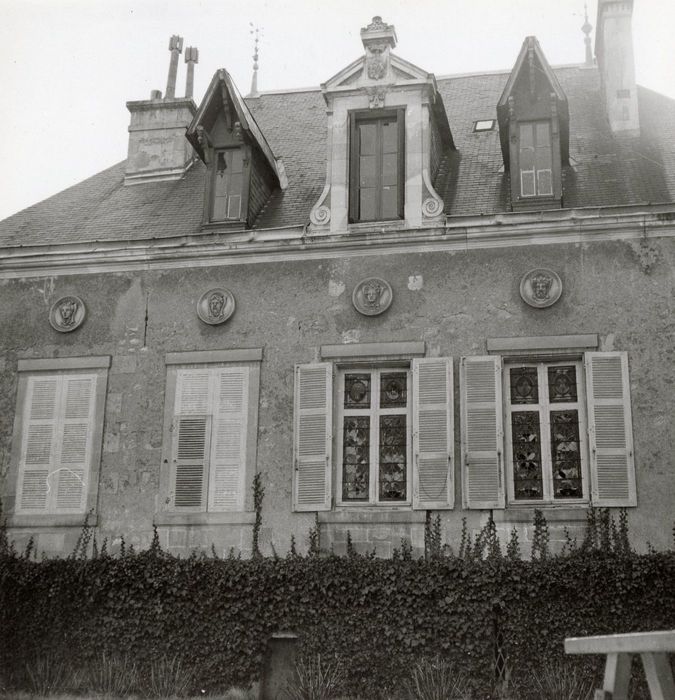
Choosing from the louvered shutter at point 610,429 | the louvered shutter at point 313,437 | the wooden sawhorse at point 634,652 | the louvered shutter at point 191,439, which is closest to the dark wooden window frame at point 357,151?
the louvered shutter at point 313,437

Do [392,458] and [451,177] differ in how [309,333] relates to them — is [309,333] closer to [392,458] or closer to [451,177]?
[392,458]

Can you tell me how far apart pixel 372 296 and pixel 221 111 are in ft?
11.2

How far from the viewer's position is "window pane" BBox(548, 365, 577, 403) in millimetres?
11453

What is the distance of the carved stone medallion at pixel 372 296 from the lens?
12.0 metres

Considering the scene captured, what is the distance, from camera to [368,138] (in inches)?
504

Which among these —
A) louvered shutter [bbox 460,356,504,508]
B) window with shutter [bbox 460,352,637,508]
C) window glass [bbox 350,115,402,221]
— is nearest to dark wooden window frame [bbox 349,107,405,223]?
window glass [bbox 350,115,402,221]

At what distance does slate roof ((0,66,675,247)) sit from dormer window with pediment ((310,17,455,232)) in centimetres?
53

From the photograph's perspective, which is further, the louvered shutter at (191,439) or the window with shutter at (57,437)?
the window with shutter at (57,437)

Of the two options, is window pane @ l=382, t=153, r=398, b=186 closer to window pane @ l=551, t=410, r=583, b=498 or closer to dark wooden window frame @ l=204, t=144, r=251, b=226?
dark wooden window frame @ l=204, t=144, r=251, b=226

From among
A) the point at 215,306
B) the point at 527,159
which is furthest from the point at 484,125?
the point at 215,306

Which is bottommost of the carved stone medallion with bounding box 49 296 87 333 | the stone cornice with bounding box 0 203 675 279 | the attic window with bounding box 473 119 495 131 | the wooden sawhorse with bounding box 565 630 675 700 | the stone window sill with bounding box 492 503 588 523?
the wooden sawhorse with bounding box 565 630 675 700

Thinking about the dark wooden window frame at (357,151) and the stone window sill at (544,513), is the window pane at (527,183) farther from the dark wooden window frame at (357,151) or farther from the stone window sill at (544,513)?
the stone window sill at (544,513)

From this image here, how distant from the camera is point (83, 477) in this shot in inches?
479

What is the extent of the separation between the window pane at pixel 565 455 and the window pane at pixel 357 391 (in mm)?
2213
